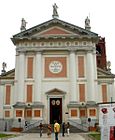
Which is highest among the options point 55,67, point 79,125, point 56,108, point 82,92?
point 55,67

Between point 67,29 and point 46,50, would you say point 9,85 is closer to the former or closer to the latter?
point 46,50

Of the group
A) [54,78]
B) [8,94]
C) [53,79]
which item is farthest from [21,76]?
[54,78]

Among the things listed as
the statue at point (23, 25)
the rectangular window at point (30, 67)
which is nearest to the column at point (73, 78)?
the rectangular window at point (30, 67)

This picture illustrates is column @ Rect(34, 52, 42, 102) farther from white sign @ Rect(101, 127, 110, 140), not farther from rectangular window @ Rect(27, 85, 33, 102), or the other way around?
white sign @ Rect(101, 127, 110, 140)

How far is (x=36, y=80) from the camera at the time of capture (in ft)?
146

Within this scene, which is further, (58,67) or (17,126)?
(58,67)

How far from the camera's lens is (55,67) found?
45.6 meters

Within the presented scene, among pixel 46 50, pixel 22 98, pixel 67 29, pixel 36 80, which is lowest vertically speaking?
pixel 22 98

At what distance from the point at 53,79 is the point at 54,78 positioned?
217 mm

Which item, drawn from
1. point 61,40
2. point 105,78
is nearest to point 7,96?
point 61,40

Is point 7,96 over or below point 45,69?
below

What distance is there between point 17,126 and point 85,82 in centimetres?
1207

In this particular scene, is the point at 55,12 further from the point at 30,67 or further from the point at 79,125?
the point at 79,125

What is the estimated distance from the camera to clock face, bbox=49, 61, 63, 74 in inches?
1789
